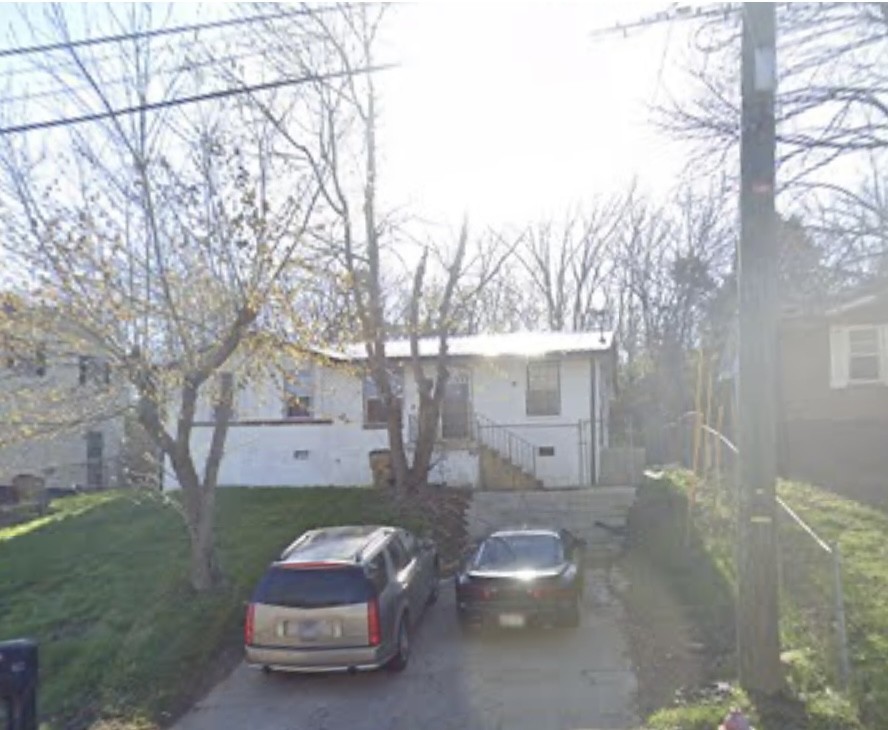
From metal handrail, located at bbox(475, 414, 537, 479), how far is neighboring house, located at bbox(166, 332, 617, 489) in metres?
0.03

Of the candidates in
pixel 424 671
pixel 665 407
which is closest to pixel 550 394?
pixel 424 671

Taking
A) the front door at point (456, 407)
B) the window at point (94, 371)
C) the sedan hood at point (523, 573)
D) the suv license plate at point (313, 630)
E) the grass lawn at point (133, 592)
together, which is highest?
the window at point (94, 371)

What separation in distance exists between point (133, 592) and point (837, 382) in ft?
62.1

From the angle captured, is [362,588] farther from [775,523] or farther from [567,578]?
[775,523]

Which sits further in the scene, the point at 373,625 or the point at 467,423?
the point at 467,423

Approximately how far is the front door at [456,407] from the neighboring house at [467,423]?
0.03 meters

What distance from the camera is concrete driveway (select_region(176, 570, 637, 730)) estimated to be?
8398 mm

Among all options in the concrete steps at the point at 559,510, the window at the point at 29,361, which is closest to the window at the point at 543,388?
the concrete steps at the point at 559,510

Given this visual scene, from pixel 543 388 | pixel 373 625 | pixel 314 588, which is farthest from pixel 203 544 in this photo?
pixel 543 388

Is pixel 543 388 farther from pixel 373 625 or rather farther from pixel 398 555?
pixel 373 625

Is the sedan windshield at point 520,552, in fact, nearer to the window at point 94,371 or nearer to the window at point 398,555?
the window at point 398,555

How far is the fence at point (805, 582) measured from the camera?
776cm

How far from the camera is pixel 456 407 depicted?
913 inches

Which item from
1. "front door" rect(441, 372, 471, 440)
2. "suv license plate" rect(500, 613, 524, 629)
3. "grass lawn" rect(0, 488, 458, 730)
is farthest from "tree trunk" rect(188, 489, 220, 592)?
"front door" rect(441, 372, 471, 440)
